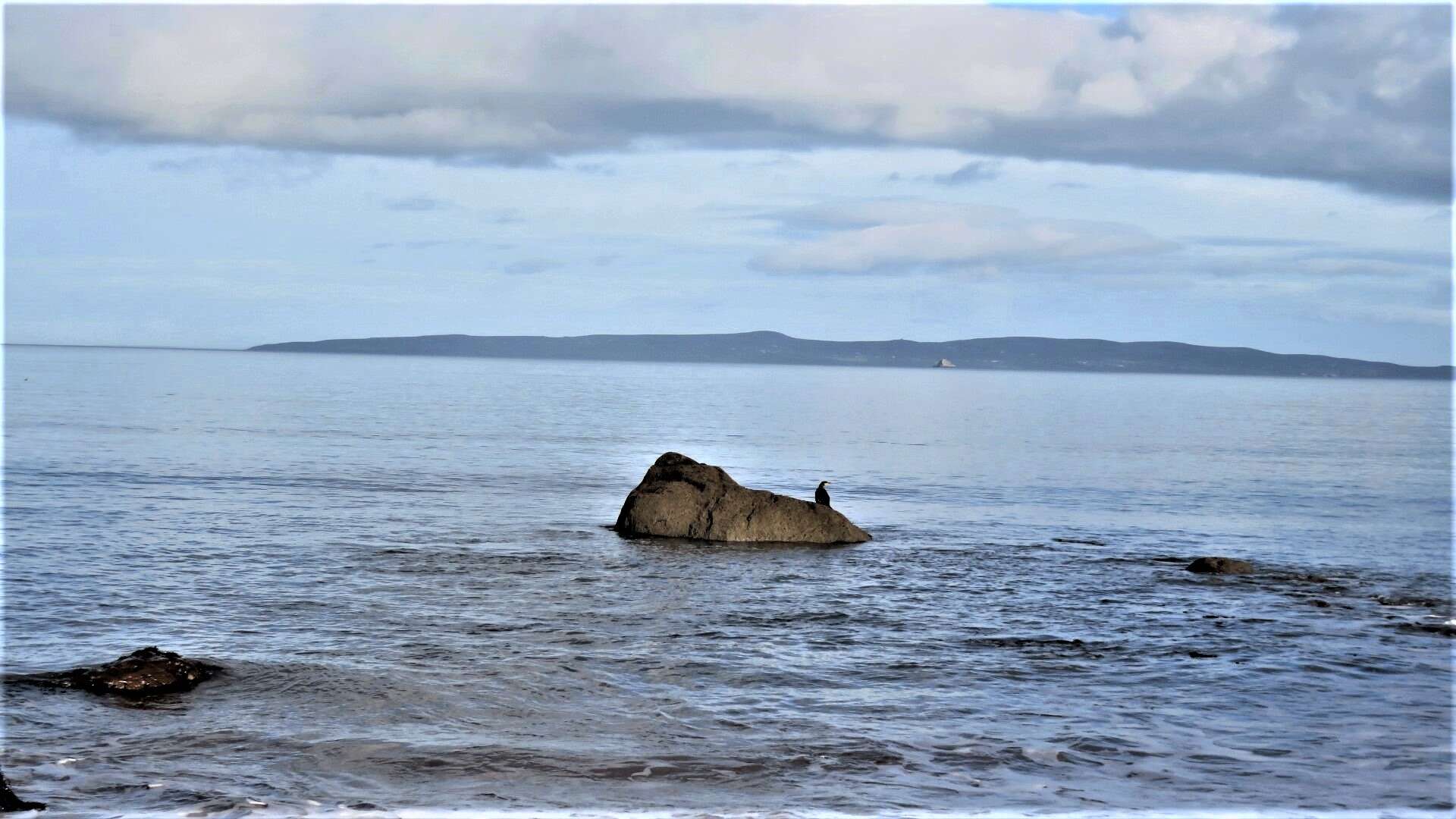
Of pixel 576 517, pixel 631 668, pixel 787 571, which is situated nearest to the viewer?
pixel 631 668

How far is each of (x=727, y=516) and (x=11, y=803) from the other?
66.8 feet

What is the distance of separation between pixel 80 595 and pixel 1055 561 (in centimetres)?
1982

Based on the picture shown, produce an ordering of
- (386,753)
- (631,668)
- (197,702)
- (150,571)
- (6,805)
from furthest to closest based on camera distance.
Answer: (150,571), (631,668), (197,702), (386,753), (6,805)

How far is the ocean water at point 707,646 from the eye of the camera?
1370 cm

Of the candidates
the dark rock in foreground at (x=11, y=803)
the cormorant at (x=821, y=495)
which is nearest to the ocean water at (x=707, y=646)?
the dark rock in foreground at (x=11, y=803)

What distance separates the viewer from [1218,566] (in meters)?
28.2

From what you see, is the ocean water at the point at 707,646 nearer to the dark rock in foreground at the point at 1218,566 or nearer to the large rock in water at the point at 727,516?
the large rock in water at the point at 727,516

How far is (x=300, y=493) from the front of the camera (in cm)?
3862

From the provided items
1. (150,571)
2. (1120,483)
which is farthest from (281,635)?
(1120,483)

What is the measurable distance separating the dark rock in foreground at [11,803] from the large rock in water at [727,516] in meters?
19.8

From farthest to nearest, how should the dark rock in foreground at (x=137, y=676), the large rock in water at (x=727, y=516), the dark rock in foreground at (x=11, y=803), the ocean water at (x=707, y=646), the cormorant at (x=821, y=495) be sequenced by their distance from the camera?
the cormorant at (x=821, y=495), the large rock in water at (x=727, y=516), the dark rock in foreground at (x=137, y=676), the ocean water at (x=707, y=646), the dark rock in foreground at (x=11, y=803)

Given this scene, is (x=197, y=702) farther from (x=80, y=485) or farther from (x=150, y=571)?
(x=80, y=485)

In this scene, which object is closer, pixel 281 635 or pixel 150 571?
pixel 281 635

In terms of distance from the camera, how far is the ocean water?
13.7 meters
